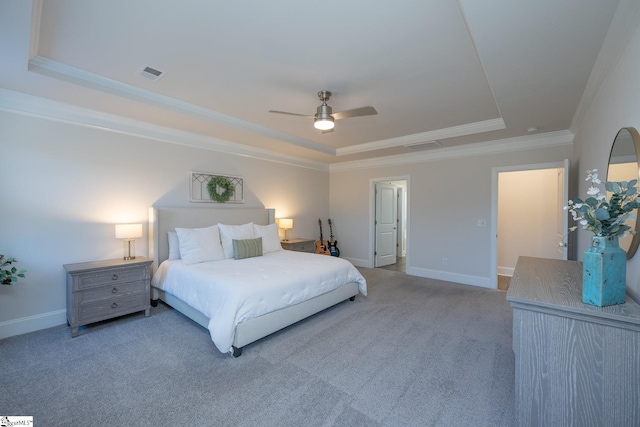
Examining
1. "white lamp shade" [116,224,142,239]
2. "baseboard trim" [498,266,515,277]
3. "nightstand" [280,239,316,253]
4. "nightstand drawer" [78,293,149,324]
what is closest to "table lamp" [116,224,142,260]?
"white lamp shade" [116,224,142,239]

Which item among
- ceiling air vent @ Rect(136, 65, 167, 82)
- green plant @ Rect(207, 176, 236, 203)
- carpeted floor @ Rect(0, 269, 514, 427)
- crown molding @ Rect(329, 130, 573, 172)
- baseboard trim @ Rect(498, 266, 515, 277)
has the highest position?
ceiling air vent @ Rect(136, 65, 167, 82)

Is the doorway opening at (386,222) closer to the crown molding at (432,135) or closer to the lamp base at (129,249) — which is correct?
the crown molding at (432,135)

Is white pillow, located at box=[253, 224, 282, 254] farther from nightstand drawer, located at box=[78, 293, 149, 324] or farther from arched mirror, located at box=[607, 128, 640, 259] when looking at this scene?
arched mirror, located at box=[607, 128, 640, 259]

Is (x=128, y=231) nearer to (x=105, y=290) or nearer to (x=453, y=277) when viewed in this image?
(x=105, y=290)

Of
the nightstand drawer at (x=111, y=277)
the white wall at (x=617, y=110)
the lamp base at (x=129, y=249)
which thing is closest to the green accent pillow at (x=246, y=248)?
the nightstand drawer at (x=111, y=277)

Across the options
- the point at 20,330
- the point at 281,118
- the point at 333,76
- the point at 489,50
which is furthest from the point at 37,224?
the point at 489,50

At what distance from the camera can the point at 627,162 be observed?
5.59 feet

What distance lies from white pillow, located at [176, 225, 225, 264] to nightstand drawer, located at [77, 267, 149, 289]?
0.49 meters

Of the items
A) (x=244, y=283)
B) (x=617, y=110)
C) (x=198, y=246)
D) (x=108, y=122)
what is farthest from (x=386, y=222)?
(x=108, y=122)

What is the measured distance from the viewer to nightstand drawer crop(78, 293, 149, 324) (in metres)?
2.89

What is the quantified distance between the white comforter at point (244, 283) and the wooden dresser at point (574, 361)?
203 cm

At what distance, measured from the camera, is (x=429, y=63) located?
240 cm

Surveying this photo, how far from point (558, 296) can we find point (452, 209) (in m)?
Answer: 3.91

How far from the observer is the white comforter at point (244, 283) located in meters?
2.50
